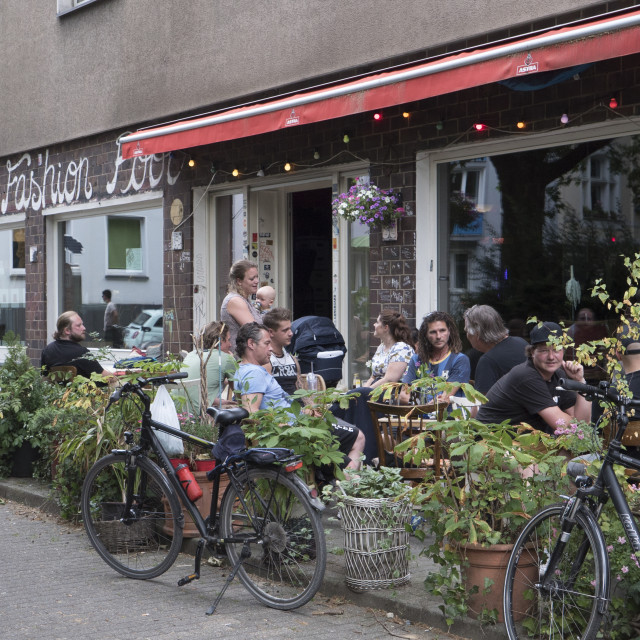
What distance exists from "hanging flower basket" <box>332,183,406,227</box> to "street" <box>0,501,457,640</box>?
429cm

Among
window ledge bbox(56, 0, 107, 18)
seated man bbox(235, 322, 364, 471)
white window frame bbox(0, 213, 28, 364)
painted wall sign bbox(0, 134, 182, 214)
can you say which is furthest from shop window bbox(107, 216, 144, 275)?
seated man bbox(235, 322, 364, 471)

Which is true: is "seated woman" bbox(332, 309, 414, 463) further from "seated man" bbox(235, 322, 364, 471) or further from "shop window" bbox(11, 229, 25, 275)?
"shop window" bbox(11, 229, 25, 275)

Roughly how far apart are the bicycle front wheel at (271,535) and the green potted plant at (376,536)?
11.4 inches

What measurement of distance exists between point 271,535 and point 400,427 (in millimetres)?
1257

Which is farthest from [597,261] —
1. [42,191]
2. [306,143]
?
[42,191]

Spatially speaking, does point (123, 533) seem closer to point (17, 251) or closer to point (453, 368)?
point (453, 368)

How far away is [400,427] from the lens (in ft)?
20.1

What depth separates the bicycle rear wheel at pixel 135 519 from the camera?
571cm

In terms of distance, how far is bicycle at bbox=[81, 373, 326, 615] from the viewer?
16.9 ft

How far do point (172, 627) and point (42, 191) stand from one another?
38.0 ft

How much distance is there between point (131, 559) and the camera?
5.89 metres

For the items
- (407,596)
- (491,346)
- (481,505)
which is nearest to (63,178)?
(491,346)

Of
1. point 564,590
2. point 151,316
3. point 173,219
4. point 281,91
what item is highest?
point 281,91

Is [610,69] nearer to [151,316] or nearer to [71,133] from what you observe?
[151,316]
